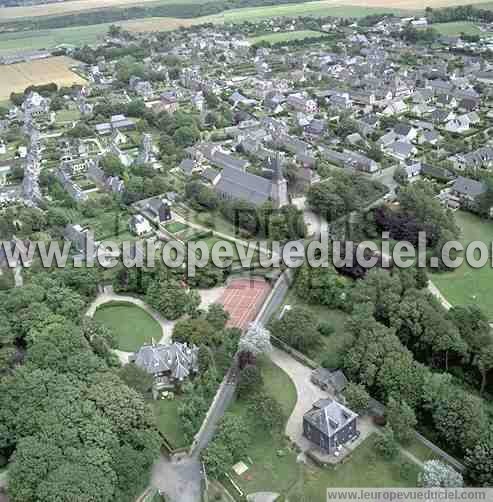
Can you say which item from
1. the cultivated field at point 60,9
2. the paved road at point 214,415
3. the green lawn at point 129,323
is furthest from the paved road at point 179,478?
the cultivated field at point 60,9

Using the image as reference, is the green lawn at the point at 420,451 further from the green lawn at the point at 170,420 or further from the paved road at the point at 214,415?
the green lawn at the point at 170,420

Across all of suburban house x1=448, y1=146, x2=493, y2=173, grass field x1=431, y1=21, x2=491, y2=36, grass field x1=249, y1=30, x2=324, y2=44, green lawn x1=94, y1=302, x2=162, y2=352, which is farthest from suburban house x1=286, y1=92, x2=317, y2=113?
grass field x1=431, y1=21, x2=491, y2=36

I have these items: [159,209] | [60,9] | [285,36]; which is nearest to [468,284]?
[159,209]

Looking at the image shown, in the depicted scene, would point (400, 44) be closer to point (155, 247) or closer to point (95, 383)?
point (155, 247)

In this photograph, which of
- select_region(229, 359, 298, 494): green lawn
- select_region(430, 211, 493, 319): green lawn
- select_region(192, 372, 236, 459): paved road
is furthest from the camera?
select_region(430, 211, 493, 319): green lawn

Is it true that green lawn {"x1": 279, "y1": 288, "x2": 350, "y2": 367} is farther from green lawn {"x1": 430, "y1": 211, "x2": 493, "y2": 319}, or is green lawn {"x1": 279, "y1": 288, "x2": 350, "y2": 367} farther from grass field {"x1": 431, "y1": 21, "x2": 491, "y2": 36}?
grass field {"x1": 431, "y1": 21, "x2": 491, "y2": 36}

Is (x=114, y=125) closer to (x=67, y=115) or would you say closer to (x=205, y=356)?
(x=67, y=115)
